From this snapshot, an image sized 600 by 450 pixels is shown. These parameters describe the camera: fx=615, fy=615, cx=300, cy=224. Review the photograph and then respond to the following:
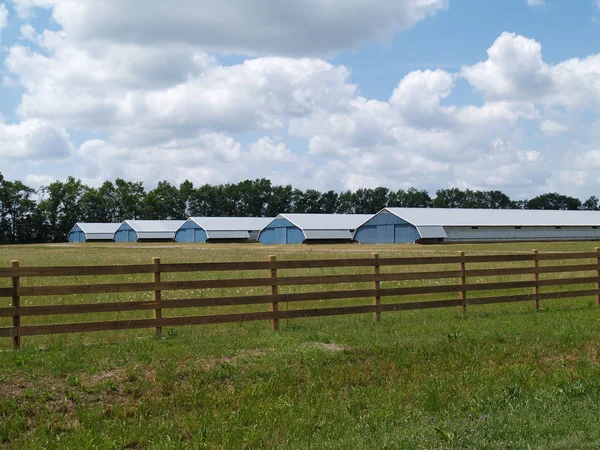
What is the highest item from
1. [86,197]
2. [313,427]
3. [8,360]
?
[86,197]

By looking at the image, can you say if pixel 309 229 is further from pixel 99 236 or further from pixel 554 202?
pixel 554 202

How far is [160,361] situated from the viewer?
8664mm

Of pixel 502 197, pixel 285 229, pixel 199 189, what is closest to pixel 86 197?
pixel 199 189

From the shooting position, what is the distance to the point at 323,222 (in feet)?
291

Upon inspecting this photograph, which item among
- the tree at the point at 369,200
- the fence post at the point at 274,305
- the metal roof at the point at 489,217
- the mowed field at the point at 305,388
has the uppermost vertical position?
the tree at the point at 369,200

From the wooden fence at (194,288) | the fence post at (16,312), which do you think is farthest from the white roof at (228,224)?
the fence post at (16,312)

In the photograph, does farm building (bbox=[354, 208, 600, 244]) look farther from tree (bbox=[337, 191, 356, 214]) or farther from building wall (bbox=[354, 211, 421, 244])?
tree (bbox=[337, 191, 356, 214])

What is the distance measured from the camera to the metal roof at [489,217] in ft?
250

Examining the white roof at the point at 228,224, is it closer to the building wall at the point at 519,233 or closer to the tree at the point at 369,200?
the building wall at the point at 519,233

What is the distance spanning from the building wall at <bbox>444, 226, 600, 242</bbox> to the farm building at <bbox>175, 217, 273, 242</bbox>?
37433 millimetres

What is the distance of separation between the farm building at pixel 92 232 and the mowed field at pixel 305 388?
359 ft

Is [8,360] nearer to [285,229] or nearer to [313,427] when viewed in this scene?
[313,427]

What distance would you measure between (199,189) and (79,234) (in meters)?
42.0

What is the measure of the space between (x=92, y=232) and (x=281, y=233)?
4491 centimetres
